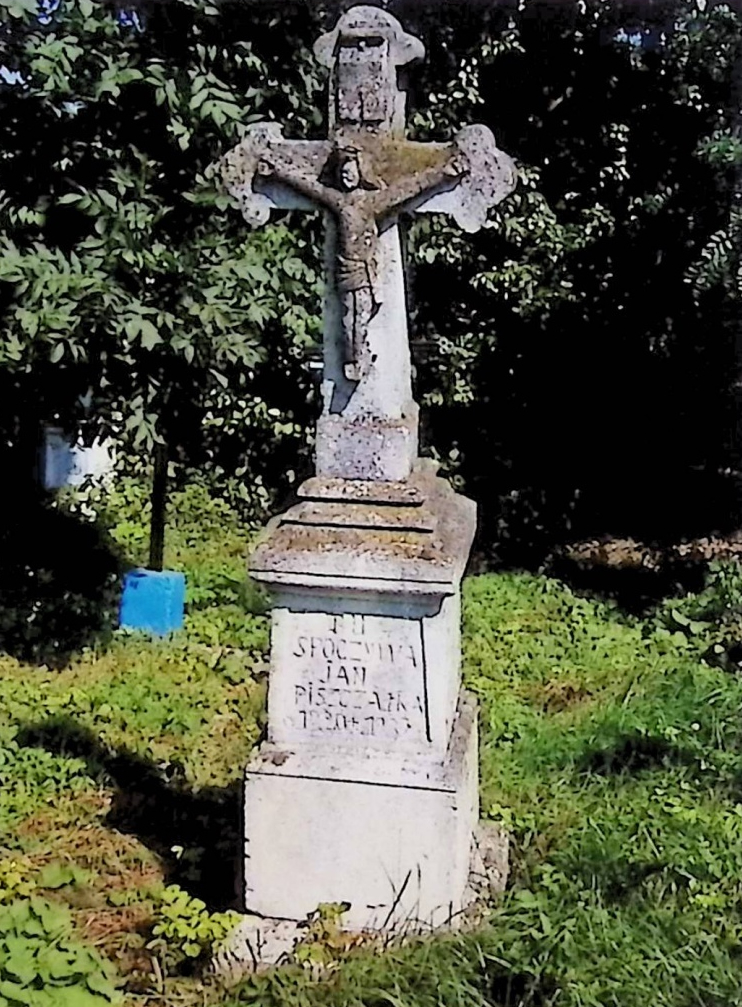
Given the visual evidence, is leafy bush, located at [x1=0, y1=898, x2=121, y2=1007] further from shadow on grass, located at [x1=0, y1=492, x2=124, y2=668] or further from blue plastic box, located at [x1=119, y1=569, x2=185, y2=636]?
blue plastic box, located at [x1=119, y1=569, x2=185, y2=636]

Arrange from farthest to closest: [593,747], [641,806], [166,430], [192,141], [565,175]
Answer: [565,175] → [166,430] → [192,141] → [593,747] → [641,806]

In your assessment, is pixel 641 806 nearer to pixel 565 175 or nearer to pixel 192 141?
pixel 192 141

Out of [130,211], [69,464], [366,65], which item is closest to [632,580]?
[69,464]

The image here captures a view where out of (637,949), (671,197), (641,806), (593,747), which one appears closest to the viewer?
(637,949)

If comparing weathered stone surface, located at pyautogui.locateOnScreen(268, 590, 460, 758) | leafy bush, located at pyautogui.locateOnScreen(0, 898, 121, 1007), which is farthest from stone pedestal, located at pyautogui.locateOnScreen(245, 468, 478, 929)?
leafy bush, located at pyautogui.locateOnScreen(0, 898, 121, 1007)

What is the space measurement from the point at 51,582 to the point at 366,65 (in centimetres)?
439

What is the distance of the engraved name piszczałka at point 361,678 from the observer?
11.6 feet

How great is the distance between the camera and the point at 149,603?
6461mm

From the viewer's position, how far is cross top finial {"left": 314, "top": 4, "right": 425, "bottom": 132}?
11.4ft

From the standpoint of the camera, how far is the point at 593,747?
15.9 ft

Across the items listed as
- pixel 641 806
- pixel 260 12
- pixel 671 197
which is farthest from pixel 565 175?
pixel 641 806

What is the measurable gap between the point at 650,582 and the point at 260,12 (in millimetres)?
4235

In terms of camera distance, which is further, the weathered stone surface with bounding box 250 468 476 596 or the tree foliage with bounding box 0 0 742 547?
the tree foliage with bounding box 0 0 742 547

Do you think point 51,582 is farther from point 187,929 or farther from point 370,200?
point 370,200
